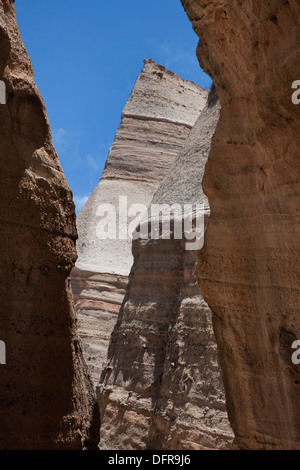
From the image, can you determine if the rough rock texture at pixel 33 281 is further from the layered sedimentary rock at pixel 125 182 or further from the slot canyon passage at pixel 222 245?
the layered sedimentary rock at pixel 125 182

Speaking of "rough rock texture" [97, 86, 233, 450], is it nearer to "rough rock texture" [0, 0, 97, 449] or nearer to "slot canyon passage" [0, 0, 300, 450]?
"slot canyon passage" [0, 0, 300, 450]

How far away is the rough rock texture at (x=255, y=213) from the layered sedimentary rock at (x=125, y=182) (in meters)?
13.0

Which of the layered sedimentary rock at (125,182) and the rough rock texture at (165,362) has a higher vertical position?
the layered sedimentary rock at (125,182)

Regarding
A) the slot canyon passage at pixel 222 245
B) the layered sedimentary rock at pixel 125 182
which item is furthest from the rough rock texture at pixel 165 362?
the layered sedimentary rock at pixel 125 182

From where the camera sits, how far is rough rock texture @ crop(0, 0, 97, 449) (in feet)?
16.8

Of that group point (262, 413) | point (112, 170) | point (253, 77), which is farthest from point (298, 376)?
point (112, 170)

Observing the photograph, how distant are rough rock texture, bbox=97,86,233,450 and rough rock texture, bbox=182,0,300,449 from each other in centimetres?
482

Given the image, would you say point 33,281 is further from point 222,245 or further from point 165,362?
point 165,362

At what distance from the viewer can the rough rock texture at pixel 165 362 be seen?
427 inches

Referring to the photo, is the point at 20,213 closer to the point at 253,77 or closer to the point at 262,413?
the point at 253,77

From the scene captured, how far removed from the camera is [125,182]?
23.1 meters

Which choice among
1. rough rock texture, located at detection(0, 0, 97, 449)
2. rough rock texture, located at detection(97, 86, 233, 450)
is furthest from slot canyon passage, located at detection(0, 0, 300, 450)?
rough rock texture, located at detection(97, 86, 233, 450)

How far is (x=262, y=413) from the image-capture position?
222 inches

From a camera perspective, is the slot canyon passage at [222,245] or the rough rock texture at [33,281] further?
the rough rock texture at [33,281]
